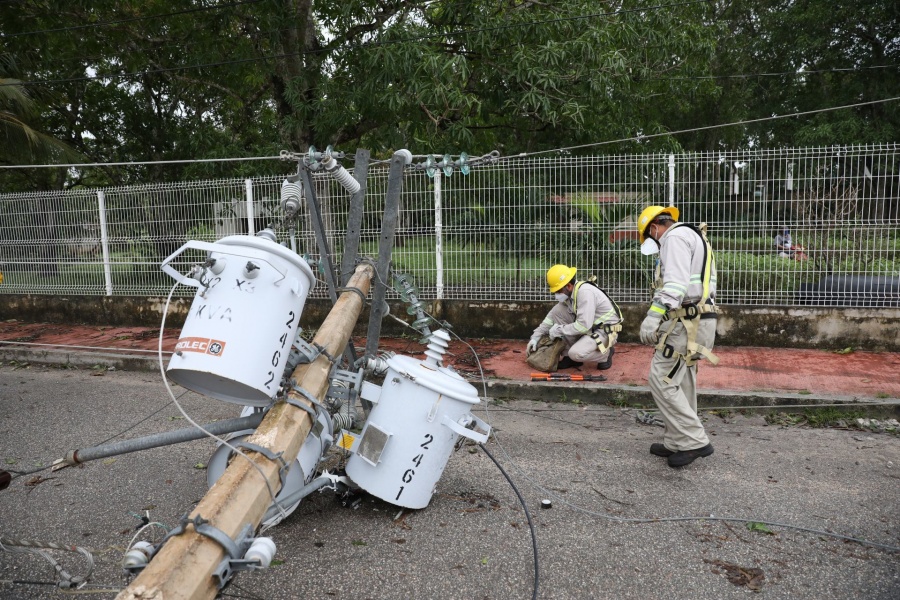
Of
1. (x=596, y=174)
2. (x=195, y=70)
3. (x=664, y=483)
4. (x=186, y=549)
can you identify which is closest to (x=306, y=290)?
(x=186, y=549)

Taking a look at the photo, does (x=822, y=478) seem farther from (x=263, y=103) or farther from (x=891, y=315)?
(x=263, y=103)

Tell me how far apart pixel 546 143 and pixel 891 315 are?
557 cm

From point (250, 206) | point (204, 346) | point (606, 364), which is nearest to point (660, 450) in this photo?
point (606, 364)

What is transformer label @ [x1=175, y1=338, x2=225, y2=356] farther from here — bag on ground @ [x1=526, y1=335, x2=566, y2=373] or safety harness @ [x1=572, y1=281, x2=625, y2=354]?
bag on ground @ [x1=526, y1=335, x2=566, y2=373]

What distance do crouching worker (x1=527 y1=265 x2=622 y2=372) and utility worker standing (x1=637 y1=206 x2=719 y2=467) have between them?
202 centimetres

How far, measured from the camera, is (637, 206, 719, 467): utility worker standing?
184 inches

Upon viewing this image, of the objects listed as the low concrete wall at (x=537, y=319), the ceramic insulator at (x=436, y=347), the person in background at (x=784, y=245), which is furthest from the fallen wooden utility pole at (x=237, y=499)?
the person in background at (x=784, y=245)

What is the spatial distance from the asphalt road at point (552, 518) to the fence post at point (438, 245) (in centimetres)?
333

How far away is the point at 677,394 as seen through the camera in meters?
4.78

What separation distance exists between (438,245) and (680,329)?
4362 millimetres

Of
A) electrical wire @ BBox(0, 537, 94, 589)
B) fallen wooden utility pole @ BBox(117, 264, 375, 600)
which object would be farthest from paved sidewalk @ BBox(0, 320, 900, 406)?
electrical wire @ BBox(0, 537, 94, 589)

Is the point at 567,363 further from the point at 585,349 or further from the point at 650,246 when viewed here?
the point at 650,246

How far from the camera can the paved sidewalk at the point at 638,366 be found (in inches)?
249

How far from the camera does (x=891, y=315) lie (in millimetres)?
7609
